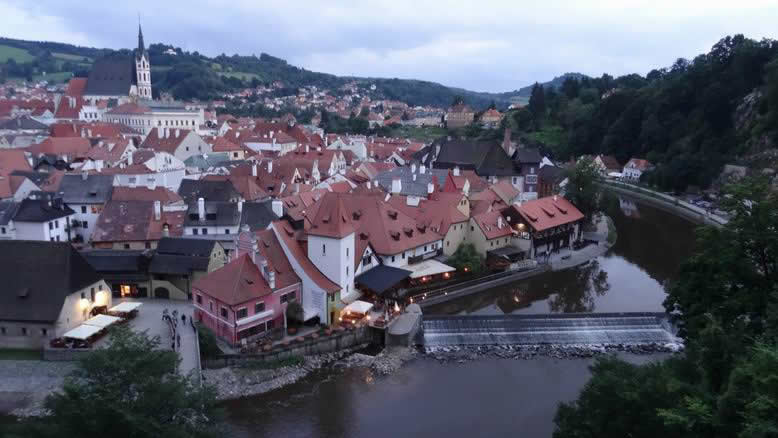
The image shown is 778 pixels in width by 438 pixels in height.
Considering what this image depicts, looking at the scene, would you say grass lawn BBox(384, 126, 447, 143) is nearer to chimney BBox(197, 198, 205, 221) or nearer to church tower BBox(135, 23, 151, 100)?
church tower BBox(135, 23, 151, 100)

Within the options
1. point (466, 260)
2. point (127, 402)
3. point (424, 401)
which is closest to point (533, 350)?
point (424, 401)

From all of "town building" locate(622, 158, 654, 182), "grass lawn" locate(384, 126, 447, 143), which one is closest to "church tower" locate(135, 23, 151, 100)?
"grass lawn" locate(384, 126, 447, 143)

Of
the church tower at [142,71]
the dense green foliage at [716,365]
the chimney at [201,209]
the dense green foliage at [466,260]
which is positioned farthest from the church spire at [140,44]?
the dense green foliage at [716,365]

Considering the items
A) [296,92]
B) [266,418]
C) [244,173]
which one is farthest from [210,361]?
[296,92]

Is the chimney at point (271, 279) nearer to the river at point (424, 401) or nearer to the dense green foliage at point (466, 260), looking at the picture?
the river at point (424, 401)

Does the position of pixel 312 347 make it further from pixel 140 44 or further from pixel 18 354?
pixel 140 44

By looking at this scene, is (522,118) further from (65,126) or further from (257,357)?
(257,357)
